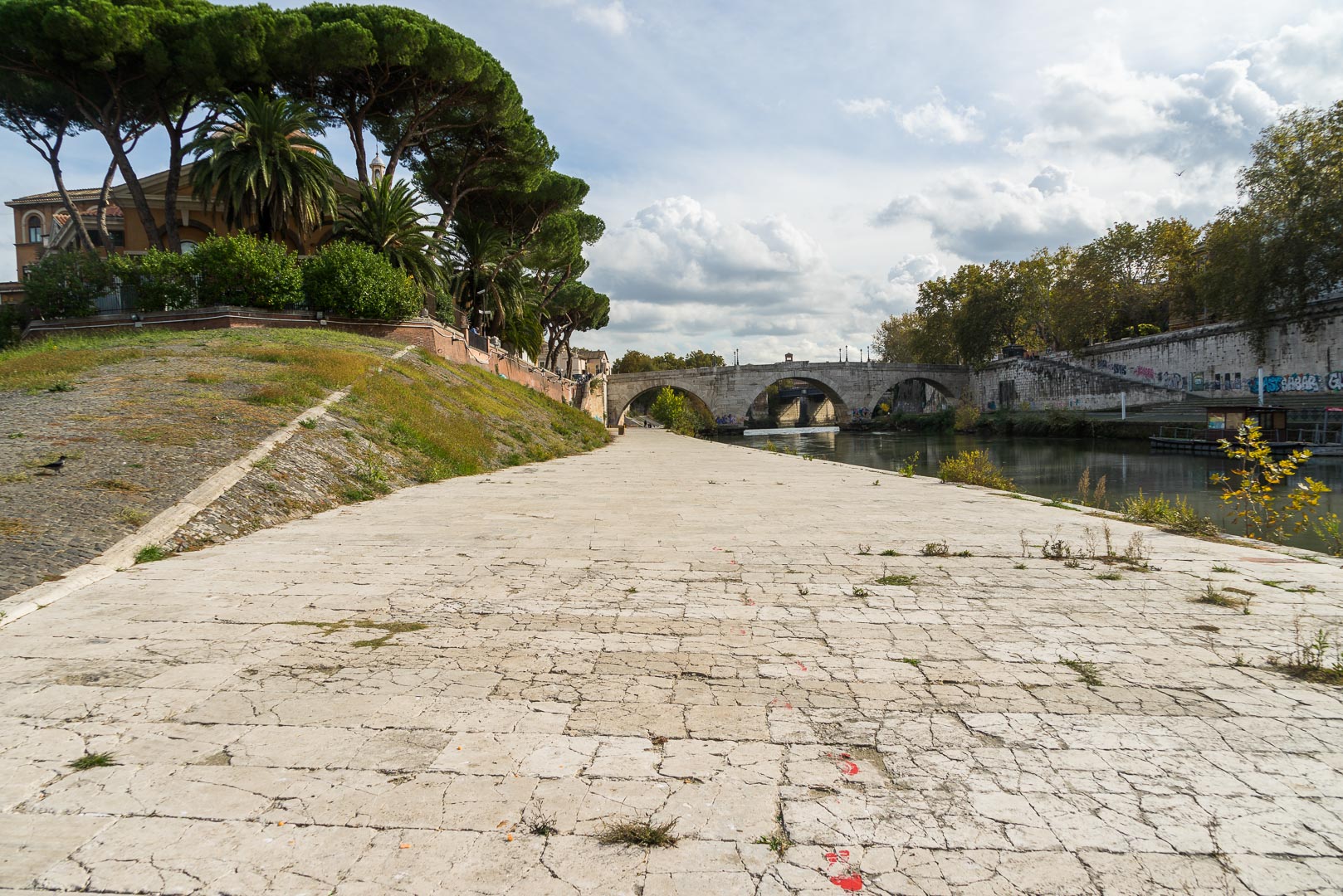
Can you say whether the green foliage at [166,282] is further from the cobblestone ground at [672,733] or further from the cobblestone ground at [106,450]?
the cobblestone ground at [672,733]

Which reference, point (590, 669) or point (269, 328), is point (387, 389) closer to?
point (269, 328)

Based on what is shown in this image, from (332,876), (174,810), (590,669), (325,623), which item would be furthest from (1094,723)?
(325,623)

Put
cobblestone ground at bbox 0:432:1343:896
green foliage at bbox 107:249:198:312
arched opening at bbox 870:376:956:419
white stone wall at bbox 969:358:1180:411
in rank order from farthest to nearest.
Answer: arched opening at bbox 870:376:956:419, white stone wall at bbox 969:358:1180:411, green foliage at bbox 107:249:198:312, cobblestone ground at bbox 0:432:1343:896

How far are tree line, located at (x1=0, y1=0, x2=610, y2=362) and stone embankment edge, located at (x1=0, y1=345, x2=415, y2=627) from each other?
16.8 meters

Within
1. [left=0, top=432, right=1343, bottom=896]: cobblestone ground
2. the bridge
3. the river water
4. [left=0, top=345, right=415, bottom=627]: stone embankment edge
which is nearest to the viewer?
[left=0, top=432, right=1343, bottom=896]: cobblestone ground

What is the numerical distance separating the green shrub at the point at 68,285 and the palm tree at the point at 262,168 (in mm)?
3931

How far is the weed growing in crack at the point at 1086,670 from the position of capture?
3082 millimetres

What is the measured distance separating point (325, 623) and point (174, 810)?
179cm

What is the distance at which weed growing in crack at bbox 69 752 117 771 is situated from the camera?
2385 millimetres

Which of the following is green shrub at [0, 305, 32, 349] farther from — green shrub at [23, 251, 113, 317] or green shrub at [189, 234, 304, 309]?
green shrub at [189, 234, 304, 309]

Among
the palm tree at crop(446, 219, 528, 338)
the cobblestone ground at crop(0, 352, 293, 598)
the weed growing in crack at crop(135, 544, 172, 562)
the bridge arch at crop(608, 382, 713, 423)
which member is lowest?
the weed growing in crack at crop(135, 544, 172, 562)

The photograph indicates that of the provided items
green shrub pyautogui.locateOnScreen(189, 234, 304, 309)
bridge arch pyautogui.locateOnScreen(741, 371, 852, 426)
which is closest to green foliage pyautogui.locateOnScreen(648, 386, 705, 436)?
bridge arch pyautogui.locateOnScreen(741, 371, 852, 426)

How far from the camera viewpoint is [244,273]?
834 inches

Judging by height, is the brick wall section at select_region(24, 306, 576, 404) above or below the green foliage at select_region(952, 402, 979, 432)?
above
